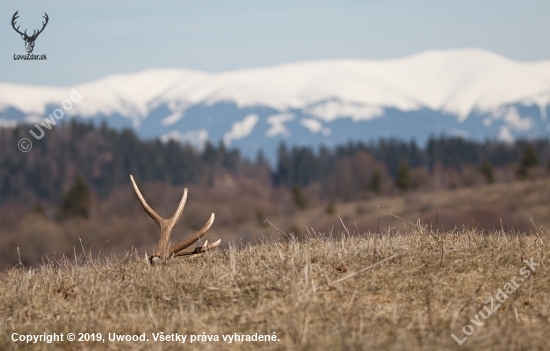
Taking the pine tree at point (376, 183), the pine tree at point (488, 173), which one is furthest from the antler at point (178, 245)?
the pine tree at point (376, 183)

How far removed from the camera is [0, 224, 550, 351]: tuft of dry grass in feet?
19.8

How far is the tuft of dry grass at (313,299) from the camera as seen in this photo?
237 inches

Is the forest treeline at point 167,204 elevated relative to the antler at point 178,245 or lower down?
lower down

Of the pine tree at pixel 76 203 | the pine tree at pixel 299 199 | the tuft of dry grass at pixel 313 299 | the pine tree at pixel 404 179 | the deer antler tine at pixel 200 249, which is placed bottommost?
the pine tree at pixel 299 199

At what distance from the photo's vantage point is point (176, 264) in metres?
8.32

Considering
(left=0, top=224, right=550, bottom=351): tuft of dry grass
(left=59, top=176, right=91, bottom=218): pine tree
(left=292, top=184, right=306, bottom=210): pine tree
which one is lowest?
(left=292, top=184, right=306, bottom=210): pine tree

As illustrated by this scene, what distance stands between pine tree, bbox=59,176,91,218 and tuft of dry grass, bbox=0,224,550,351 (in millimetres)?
135711

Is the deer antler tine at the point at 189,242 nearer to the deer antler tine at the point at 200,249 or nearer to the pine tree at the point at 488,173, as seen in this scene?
the deer antler tine at the point at 200,249

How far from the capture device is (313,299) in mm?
6719

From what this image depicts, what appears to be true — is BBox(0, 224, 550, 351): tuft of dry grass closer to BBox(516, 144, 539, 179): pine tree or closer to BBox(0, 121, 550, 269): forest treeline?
BBox(0, 121, 550, 269): forest treeline

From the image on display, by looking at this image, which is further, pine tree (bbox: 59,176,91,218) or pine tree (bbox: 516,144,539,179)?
pine tree (bbox: 59,176,91,218)

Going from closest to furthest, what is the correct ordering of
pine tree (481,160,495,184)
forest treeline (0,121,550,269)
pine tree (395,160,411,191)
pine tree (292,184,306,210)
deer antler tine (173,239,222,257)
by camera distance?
1. deer antler tine (173,239,222,257)
2. forest treeline (0,121,550,269)
3. pine tree (481,160,495,184)
4. pine tree (395,160,411,191)
5. pine tree (292,184,306,210)

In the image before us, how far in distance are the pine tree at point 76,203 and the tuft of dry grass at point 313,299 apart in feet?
445

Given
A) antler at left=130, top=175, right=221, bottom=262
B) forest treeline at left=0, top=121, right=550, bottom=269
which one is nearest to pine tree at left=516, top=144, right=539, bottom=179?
forest treeline at left=0, top=121, right=550, bottom=269
